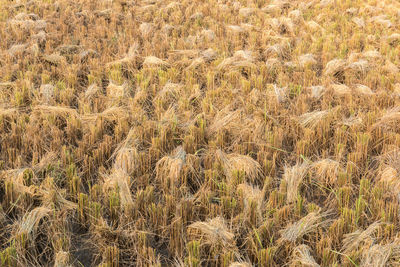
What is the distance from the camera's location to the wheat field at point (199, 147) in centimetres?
229

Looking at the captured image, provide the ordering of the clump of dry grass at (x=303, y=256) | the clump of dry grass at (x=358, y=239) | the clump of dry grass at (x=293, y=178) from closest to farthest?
1. the clump of dry grass at (x=303, y=256)
2. the clump of dry grass at (x=358, y=239)
3. the clump of dry grass at (x=293, y=178)

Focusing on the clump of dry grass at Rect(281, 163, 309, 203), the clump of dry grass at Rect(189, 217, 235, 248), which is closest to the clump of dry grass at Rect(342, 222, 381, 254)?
the clump of dry grass at Rect(281, 163, 309, 203)

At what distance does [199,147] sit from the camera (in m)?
3.24

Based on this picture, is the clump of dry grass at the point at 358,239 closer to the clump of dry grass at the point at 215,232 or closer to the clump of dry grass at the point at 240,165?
the clump of dry grass at the point at 215,232

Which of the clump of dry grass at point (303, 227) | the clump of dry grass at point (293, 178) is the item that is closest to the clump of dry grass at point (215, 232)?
the clump of dry grass at point (303, 227)

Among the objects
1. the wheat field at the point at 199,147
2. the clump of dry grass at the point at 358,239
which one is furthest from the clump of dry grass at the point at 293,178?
the clump of dry grass at the point at 358,239

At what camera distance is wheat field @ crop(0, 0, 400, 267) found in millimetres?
2287

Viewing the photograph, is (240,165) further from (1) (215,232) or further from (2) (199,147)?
(1) (215,232)

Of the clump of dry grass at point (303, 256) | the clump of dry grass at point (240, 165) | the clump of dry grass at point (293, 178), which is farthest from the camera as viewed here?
the clump of dry grass at point (240, 165)

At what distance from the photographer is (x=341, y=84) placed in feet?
13.8

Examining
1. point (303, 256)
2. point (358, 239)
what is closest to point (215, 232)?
point (303, 256)

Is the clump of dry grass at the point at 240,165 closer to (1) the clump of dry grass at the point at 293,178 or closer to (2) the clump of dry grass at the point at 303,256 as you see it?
(1) the clump of dry grass at the point at 293,178

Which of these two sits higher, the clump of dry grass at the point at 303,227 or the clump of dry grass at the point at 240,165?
the clump of dry grass at the point at 240,165

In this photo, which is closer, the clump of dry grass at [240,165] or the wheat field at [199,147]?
the wheat field at [199,147]
